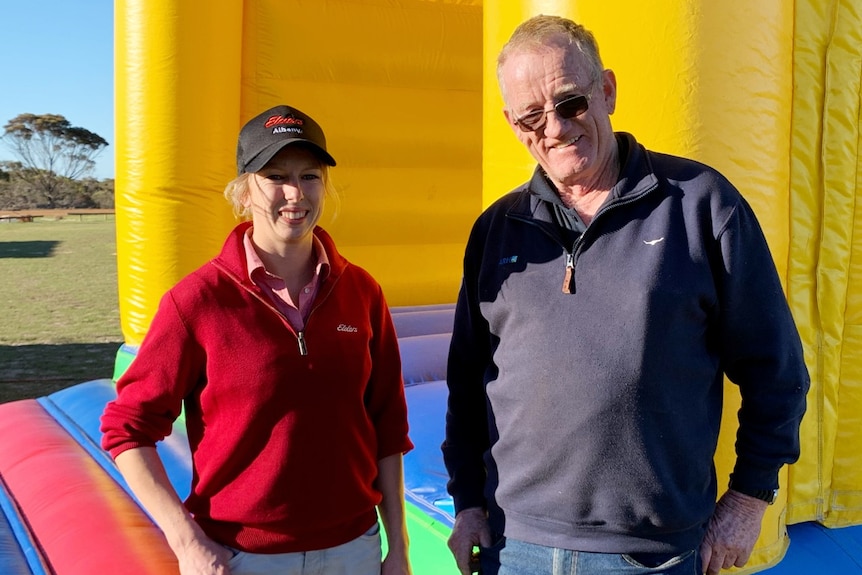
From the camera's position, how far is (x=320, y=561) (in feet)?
3.73

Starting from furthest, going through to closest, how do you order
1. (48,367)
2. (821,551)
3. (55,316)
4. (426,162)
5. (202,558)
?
(55,316), (48,367), (426,162), (821,551), (202,558)

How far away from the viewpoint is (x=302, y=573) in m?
1.13

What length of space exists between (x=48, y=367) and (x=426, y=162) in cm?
334

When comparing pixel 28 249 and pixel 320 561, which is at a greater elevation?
pixel 320 561

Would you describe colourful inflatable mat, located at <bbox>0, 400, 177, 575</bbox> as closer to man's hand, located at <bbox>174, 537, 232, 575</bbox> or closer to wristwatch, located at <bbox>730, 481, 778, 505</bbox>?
man's hand, located at <bbox>174, 537, 232, 575</bbox>

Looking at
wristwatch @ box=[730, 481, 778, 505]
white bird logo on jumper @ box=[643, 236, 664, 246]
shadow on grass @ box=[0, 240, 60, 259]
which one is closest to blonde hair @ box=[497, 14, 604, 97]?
white bird logo on jumper @ box=[643, 236, 664, 246]

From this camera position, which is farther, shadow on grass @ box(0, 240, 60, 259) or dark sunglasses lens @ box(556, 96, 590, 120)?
shadow on grass @ box(0, 240, 60, 259)

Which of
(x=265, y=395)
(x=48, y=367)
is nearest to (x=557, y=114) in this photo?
(x=265, y=395)

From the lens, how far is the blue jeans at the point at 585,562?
3.21ft

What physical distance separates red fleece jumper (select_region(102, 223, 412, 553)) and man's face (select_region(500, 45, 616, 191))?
15.7 inches

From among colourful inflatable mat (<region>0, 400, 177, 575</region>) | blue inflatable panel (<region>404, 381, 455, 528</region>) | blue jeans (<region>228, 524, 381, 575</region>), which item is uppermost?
blue jeans (<region>228, 524, 381, 575</region>)

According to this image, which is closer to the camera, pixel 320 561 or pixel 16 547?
pixel 320 561

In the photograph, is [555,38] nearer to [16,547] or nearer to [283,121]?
[283,121]

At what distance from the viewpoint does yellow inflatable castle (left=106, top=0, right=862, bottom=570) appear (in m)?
1.30
